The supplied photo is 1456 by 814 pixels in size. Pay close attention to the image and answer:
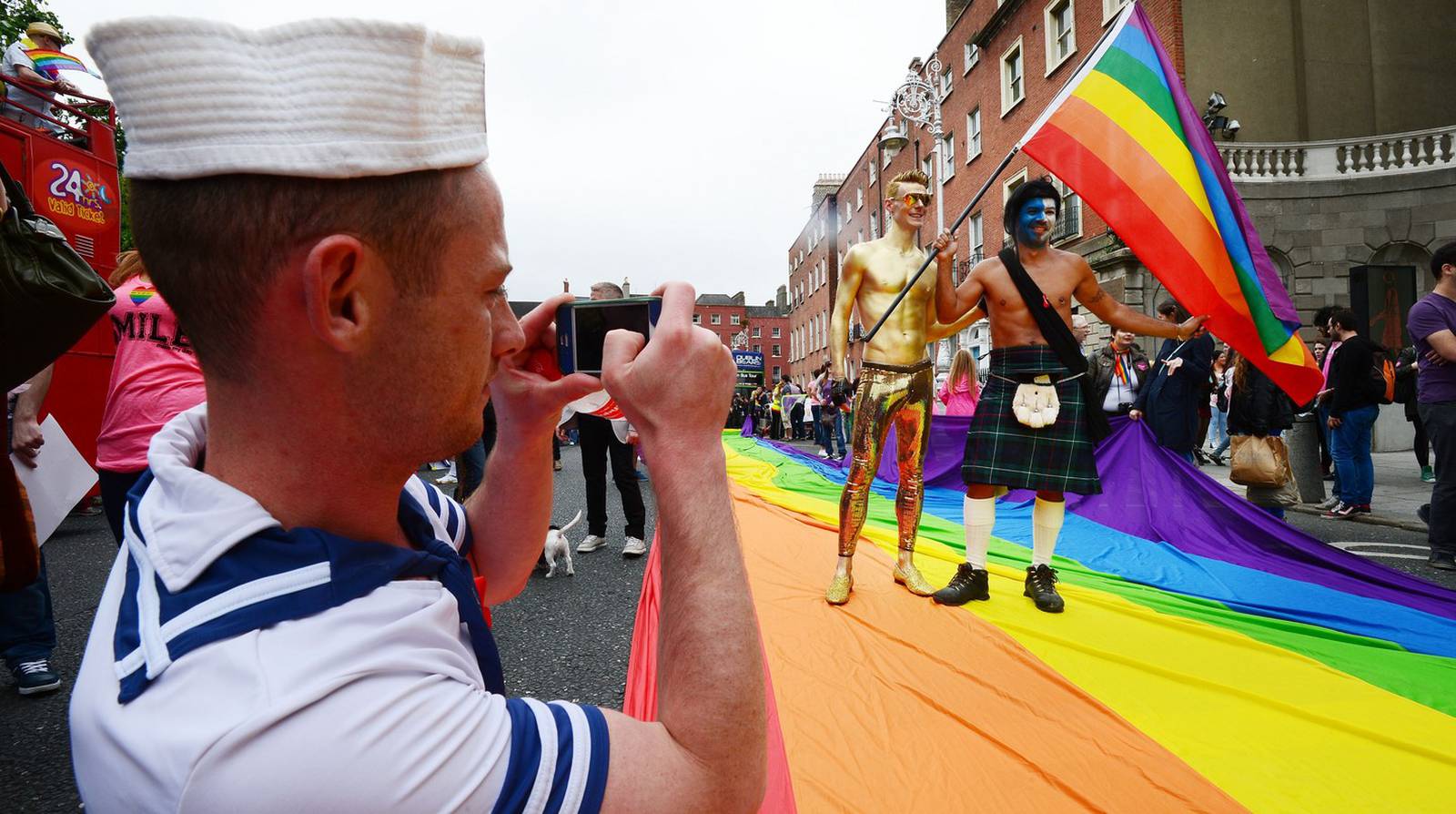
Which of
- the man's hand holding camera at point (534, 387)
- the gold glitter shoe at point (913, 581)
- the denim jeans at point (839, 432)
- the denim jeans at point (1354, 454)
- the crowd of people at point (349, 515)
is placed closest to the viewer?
the crowd of people at point (349, 515)

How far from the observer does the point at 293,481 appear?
729 mm

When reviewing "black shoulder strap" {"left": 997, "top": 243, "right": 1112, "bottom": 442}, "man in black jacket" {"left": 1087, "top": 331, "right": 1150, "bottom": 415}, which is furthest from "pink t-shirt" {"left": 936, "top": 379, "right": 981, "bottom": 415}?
"black shoulder strap" {"left": 997, "top": 243, "right": 1112, "bottom": 442}

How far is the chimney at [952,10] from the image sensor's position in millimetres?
23000

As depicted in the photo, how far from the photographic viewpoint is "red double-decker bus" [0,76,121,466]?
6078 millimetres

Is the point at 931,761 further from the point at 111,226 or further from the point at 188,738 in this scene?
the point at 111,226

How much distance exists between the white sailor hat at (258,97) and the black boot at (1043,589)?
3.36 m

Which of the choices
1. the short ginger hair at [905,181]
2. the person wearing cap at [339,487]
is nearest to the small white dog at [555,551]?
the short ginger hair at [905,181]

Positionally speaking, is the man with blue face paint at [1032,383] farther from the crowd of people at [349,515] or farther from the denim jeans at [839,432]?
the denim jeans at [839,432]

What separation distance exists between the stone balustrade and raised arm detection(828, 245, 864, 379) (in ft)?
42.5

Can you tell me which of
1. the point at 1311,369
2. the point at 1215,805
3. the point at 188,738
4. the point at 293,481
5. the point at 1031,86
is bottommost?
the point at 1215,805

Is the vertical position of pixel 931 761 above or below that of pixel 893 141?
below

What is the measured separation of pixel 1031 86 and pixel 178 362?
63.4 feet

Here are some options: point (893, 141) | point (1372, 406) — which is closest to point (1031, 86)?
point (893, 141)

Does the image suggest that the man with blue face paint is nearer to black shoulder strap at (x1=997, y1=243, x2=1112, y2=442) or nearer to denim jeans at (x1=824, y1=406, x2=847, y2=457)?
black shoulder strap at (x1=997, y1=243, x2=1112, y2=442)
